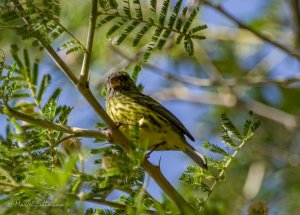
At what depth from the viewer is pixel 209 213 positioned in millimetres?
2184

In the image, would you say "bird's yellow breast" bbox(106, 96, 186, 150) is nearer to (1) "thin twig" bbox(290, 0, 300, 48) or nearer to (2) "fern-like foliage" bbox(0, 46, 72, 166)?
(2) "fern-like foliage" bbox(0, 46, 72, 166)

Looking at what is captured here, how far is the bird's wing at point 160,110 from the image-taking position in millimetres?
4125

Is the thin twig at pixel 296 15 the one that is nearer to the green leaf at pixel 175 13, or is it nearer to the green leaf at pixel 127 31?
the green leaf at pixel 175 13

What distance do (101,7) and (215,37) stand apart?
4.46 metres

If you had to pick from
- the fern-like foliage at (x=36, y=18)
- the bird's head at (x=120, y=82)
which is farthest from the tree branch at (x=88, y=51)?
the bird's head at (x=120, y=82)

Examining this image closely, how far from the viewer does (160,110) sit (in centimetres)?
424

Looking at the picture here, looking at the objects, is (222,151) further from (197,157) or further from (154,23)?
(154,23)

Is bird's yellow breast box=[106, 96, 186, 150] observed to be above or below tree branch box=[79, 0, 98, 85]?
below

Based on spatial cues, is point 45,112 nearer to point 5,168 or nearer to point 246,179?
point 5,168

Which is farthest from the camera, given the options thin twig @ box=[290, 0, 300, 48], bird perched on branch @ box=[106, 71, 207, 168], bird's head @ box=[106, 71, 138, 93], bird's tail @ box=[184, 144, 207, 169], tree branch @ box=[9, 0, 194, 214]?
thin twig @ box=[290, 0, 300, 48]

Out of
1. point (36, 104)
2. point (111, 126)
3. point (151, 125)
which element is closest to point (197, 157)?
point (151, 125)

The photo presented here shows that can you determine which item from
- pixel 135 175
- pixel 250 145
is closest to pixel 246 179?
pixel 250 145

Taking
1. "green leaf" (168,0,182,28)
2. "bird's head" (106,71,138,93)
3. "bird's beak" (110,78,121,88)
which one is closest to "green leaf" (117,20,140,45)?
"green leaf" (168,0,182,28)

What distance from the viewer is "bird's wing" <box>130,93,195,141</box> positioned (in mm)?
4125
